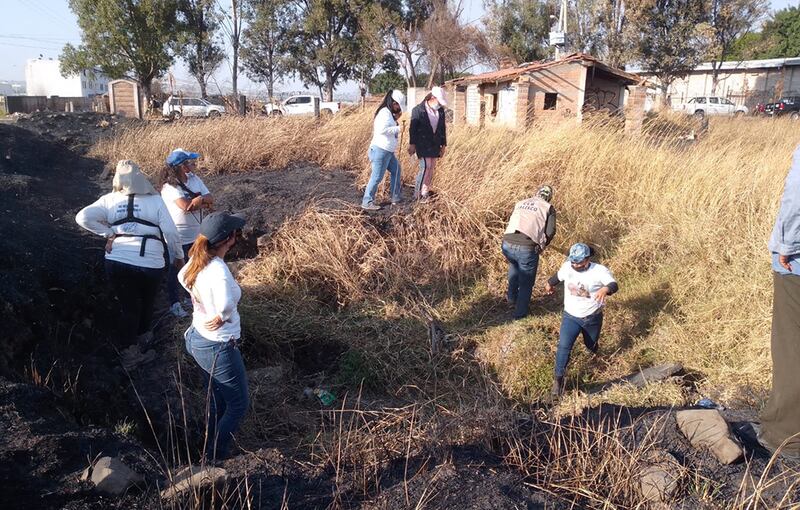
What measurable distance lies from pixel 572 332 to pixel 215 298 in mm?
3003

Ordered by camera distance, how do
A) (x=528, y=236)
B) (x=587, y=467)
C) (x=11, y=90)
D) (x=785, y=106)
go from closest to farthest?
(x=587, y=467) < (x=528, y=236) < (x=785, y=106) < (x=11, y=90)

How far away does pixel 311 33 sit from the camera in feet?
110

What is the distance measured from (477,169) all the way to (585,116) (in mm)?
2572

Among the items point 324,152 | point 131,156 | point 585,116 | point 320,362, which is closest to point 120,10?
point 131,156

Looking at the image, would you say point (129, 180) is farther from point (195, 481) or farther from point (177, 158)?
point (195, 481)

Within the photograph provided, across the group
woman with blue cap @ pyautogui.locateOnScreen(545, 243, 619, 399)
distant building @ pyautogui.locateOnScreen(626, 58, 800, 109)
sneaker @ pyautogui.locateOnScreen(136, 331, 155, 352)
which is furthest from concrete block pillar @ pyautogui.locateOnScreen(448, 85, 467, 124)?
distant building @ pyautogui.locateOnScreen(626, 58, 800, 109)

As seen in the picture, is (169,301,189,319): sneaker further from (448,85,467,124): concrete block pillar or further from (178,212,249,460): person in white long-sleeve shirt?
(448,85,467,124): concrete block pillar

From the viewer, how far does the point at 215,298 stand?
2973 mm

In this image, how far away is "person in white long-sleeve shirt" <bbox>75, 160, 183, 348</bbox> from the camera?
417 centimetres

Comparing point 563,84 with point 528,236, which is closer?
point 528,236

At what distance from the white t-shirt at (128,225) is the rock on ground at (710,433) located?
12.1 ft

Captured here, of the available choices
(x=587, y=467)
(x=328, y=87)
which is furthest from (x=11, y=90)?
(x=587, y=467)

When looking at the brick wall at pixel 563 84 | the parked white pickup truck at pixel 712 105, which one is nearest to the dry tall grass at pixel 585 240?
the brick wall at pixel 563 84

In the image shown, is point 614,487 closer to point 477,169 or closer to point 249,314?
point 249,314
